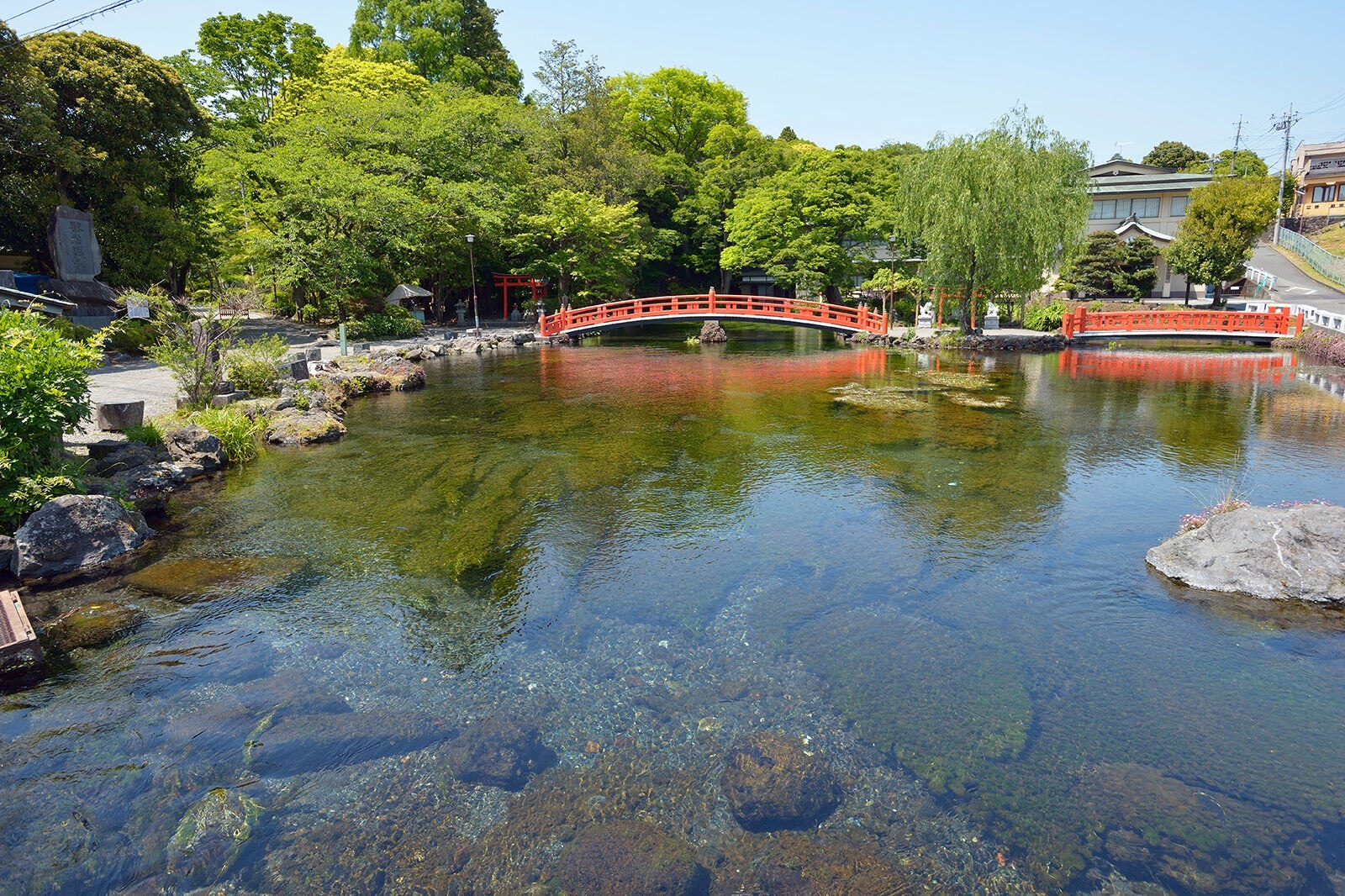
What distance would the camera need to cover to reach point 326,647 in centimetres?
727

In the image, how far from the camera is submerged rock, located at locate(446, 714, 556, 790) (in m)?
5.53

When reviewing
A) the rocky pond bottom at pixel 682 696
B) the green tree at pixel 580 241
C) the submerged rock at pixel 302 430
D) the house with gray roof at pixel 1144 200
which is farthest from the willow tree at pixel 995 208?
the submerged rock at pixel 302 430

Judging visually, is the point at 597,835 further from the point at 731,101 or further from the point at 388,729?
the point at 731,101

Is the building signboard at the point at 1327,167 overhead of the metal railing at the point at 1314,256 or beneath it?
overhead

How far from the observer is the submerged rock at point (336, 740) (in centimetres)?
566

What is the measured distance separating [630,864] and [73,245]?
25217 mm

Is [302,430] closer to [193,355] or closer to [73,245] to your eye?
[193,355]

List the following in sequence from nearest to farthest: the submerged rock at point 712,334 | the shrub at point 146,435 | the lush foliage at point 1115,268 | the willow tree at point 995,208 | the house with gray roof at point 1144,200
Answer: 1. the shrub at point 146,435
2. the willow tree at point 995,208
3. the submerged rock at point 712,334
4. the lush foliage at point 1115,268
5. the house with gray roof at point 1144,200

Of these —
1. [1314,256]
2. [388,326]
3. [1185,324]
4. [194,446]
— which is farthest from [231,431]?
[1314,256]

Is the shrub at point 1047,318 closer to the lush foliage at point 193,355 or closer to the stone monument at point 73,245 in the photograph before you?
the lush foliage at point 193,355

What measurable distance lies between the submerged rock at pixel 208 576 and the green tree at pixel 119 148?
56.8ft

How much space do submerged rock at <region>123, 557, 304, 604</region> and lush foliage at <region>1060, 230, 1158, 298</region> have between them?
40363 millimetres

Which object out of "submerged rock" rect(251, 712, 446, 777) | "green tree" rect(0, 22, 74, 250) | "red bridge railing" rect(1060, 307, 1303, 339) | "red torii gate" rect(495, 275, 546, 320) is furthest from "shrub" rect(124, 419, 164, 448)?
"red bridge railing" rect(1060, 307, 1303, 339)

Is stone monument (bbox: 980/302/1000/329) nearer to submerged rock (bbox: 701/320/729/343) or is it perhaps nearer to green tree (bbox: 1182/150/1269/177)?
submerged rock (bbox: 701/320/729/343)
